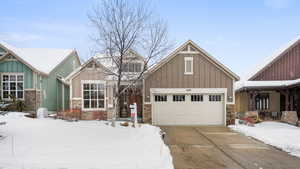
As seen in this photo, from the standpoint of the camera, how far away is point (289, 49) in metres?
17.0

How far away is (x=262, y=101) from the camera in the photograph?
666 inches

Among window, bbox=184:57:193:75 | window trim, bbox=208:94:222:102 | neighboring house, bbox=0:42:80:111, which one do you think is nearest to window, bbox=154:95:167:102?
window, bbox=184:57:193:75

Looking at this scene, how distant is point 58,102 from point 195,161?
50.7 feet

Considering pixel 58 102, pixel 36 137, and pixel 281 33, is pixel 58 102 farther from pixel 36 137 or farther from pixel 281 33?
pixel 281 33

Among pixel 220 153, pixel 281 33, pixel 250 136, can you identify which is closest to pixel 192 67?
pixel 250 136

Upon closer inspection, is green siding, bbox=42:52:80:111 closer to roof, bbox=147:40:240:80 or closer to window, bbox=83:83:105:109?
window, bbox=83:83:105:109

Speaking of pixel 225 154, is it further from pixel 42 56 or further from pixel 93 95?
pixel 42 56

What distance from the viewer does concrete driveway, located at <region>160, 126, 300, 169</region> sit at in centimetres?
589

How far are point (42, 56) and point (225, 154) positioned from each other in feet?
57.7

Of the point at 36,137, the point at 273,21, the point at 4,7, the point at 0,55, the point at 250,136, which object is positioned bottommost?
the point at 250,136

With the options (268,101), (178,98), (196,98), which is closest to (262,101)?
(268,101)

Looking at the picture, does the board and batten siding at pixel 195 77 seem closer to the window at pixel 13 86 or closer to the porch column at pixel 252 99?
the porch column at pixel 252 99

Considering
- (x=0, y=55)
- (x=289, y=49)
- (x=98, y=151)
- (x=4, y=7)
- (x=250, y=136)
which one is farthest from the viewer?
(x=289, y=49)

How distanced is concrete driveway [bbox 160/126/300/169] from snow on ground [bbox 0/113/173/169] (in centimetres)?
77
